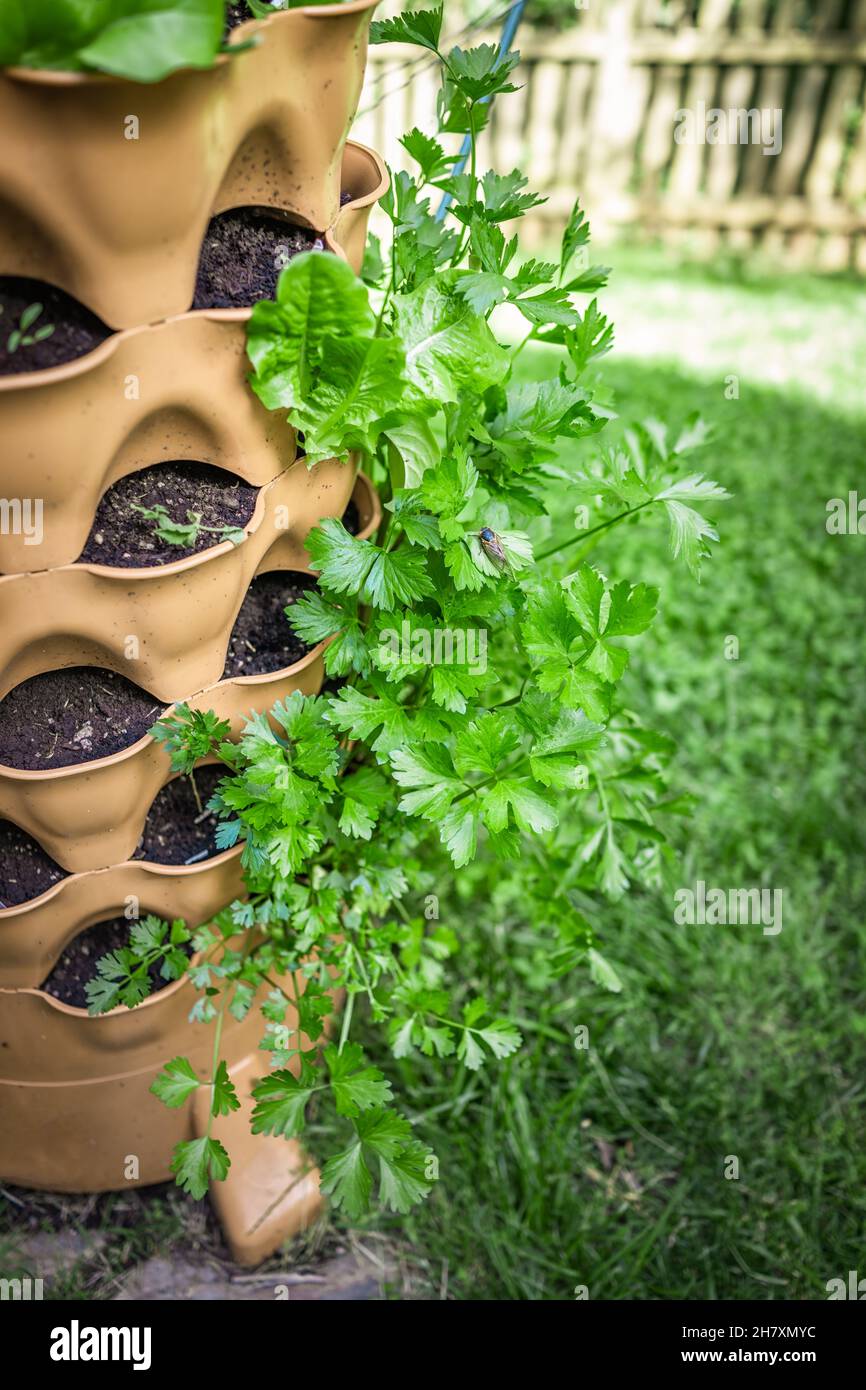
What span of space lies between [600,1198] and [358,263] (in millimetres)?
1272

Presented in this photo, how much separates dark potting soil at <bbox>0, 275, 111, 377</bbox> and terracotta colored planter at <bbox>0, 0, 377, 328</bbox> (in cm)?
2

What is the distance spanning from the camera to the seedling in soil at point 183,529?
964mm

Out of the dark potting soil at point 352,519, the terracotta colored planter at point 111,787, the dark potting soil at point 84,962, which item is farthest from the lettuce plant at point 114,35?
the dark potting soil at point 84,962

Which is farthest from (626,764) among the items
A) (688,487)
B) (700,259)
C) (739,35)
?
(739,35)

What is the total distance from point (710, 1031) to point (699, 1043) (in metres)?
0.03

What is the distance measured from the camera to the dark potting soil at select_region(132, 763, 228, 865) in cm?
116

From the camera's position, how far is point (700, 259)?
5203 millimetres

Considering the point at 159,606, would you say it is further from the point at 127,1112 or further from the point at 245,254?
the point at 127,1112

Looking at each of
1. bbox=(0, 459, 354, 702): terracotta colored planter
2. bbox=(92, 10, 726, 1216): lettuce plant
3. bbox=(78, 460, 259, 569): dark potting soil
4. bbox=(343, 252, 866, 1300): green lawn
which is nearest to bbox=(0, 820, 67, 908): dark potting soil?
bbox=(92, 10, 726, 1216): lettuce plant

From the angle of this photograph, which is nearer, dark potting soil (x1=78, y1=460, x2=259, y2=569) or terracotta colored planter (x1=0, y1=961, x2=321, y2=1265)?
dark potting soil (x1=78, y1=460, x2=259, y2=569)

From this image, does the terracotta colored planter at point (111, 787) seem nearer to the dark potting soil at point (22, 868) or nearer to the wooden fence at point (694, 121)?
the dark potting soil at point (22, 868)

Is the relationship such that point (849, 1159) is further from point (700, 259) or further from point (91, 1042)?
point (700, 259)

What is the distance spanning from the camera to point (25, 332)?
84 cm

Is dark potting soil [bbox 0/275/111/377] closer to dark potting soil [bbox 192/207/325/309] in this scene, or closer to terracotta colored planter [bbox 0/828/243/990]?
dark potting soil [bbox 192/207/325/309]
